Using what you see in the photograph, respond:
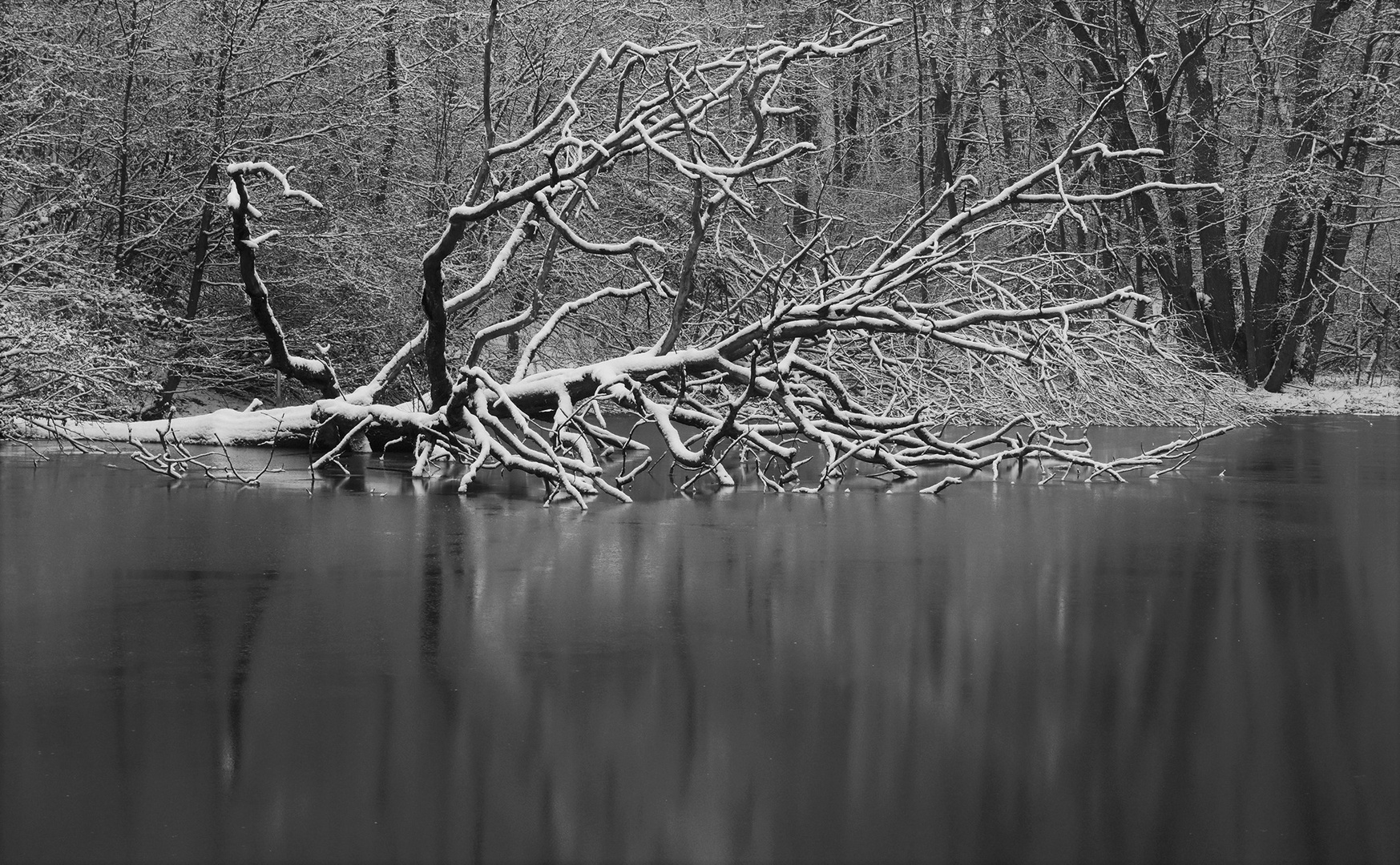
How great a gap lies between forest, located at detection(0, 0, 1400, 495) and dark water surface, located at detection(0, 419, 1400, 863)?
8.25 ft

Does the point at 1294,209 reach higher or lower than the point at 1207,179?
lower

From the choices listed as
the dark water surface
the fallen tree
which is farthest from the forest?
Result: the dark water surface

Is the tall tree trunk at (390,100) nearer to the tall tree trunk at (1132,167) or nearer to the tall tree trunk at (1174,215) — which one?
the tall tree trunk at (1132,167)

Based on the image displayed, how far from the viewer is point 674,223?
19984 millimetres

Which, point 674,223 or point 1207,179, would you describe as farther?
point 1207,179

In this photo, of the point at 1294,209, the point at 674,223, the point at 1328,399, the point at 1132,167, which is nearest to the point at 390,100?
the point at 674,223

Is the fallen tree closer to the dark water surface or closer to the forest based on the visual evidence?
the forest

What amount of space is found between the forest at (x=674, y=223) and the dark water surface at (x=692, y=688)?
2513mm

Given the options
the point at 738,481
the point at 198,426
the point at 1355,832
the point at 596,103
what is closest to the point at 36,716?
the point at 1355,832

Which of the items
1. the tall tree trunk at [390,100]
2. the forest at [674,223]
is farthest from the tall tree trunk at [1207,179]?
the tall tree trunk at [390,100]

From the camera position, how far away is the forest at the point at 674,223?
11500 millimetres

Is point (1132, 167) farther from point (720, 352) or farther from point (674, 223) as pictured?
point (720, 352)

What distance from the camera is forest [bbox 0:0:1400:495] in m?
11.5

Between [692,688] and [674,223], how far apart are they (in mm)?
15344
